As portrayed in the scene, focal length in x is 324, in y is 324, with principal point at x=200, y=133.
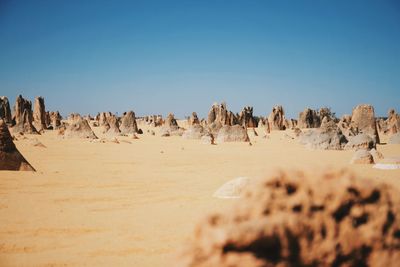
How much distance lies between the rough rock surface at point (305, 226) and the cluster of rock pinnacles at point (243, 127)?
339 inches

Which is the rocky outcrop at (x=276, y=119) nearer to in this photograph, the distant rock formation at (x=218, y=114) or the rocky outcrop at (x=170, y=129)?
the distant rock formation at (x=218, y=114)

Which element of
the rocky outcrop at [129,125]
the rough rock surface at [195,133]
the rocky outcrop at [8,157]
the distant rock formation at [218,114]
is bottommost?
the rocky outcrop at [8,157]

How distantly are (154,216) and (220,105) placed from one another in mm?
39902

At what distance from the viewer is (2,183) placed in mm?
5590

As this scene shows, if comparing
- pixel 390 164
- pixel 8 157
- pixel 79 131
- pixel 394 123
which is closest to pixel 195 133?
pixel 79 131

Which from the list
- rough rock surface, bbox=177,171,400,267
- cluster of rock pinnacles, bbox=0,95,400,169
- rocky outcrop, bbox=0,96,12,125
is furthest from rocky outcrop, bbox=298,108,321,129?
rough rock surface, bbox=177,171,400,267

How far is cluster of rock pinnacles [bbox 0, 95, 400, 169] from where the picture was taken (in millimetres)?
15511

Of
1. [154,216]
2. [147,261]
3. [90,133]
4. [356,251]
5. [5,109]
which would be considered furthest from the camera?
[5,109]

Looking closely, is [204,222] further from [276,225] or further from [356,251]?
[356,251]

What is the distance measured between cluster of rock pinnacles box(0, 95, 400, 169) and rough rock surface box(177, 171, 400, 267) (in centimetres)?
861

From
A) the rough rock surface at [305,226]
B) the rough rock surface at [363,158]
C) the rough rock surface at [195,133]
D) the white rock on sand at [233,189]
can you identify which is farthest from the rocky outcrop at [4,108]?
the rough rock surface at [305,226]

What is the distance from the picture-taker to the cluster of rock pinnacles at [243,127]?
1551 cm

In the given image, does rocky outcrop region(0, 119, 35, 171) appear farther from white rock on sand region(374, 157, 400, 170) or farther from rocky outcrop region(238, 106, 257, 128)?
rocky outcrop region(238, 106, 257, 128)

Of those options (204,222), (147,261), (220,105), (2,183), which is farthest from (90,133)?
(220,105)
